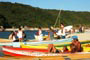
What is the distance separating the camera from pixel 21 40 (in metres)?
22.3

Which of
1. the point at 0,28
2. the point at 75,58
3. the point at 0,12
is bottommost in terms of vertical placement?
the point at 75,58

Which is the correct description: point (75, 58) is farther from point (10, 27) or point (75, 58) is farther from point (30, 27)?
point (30, 27)

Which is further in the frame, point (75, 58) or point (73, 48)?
point (73, 48)

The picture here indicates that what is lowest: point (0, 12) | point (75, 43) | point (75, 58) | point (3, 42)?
point (75, 58)

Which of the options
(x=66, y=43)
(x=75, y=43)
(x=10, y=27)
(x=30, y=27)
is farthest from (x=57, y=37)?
(x=30, y=27)

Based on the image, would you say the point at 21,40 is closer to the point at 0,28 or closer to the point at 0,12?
the point at 0,28

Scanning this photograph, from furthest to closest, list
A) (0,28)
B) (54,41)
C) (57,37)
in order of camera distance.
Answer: (0,28), (57,37), (54,41)

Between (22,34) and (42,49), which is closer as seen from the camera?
(42,49)

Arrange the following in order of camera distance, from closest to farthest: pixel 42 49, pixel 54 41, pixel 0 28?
pixel 42 49
pixel 54 41
pixel 0 28

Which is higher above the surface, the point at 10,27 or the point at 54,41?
the point at 10,27

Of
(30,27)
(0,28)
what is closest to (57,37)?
(0,28)

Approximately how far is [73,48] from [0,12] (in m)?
188

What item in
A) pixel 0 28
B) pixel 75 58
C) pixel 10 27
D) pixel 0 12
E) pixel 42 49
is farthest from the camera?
pixel 0 12

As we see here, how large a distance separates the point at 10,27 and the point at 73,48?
172042 millimetres
